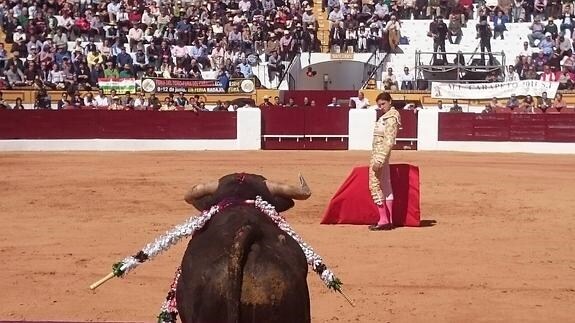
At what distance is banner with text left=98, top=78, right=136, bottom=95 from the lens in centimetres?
2097

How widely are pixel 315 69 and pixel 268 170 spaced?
9.68m

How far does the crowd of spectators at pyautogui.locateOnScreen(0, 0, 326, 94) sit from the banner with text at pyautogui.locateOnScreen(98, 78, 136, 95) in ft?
0.79

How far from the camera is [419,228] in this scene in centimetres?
950

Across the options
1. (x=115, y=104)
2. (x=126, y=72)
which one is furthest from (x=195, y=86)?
(x=115, y=104)

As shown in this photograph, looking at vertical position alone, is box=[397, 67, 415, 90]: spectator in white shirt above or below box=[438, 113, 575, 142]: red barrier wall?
above

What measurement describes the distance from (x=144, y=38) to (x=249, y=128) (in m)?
4.93

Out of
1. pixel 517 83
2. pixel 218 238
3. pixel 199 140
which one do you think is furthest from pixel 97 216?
pixel 517 83

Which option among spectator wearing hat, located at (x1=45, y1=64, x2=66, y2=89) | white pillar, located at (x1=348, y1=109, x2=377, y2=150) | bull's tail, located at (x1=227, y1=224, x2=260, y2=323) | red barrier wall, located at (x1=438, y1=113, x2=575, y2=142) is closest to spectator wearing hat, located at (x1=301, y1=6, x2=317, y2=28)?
white pillar, located at (x1=348, y1=109, x2=377, y2=150)

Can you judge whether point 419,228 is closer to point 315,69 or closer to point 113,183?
point 113,183

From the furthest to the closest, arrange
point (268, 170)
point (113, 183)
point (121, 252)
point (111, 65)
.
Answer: point (111, 65), point (268, 170), point (113, 183), point (121, 252)

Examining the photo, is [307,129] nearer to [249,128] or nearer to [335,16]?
[249,128]

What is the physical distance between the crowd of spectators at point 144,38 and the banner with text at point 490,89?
13.2 feet

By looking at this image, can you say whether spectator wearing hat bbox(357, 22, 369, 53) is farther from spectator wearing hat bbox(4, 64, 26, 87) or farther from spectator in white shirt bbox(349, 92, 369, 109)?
spectator wearing hat bbox(4, 64, 26, 87)

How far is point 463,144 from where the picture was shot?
65.6 ft
